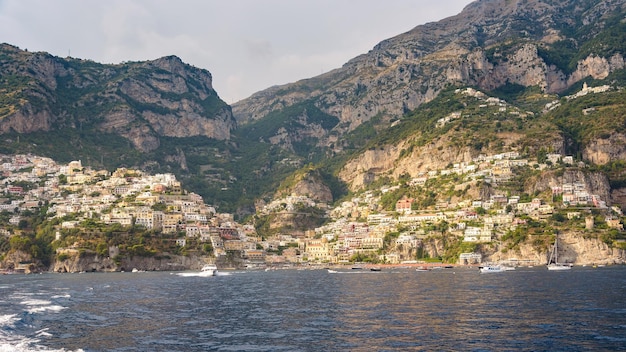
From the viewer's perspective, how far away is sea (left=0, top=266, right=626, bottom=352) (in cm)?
4334

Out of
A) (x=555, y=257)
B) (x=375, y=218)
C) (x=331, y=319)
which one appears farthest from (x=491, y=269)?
(x=331, y=319)

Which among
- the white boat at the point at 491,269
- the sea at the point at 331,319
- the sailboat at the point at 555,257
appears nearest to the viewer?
the sea at the point at 331,319

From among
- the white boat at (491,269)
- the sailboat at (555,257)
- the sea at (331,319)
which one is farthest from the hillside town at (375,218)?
the sea at (331,319)

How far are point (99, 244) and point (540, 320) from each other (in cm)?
12921

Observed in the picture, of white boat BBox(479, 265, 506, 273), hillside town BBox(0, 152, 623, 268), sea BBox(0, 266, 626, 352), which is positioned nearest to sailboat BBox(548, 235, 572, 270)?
hillside town BBox(0, 152, 623, 268)

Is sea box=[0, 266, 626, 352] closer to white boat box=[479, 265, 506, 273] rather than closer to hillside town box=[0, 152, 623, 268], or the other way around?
white boat box=[479, 265, 506, 273]

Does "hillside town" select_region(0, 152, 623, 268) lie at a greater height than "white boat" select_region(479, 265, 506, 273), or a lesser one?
greater

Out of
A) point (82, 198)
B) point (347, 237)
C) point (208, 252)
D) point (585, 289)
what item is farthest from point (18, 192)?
point (585, 289)

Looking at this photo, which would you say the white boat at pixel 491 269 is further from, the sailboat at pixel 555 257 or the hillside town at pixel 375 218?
the hillside town at pixel 375 218

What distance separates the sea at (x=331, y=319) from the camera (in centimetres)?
4334

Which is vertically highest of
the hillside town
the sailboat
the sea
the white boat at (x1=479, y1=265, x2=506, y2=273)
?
the hillside town

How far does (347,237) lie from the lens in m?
188

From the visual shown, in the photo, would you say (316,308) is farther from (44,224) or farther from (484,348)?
(44,224)

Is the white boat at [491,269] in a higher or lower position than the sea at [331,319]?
higher
